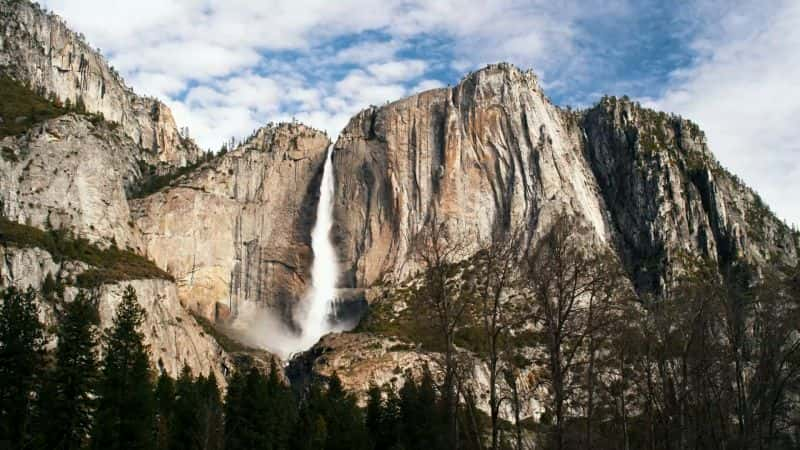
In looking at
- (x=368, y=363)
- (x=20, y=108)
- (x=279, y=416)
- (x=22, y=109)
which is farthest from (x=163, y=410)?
(x=20, y=108)

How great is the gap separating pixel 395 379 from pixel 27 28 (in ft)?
255

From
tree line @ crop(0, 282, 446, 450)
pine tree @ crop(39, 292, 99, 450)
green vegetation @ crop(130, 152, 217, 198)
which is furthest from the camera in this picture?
green vegetation @ crop(130, 152, 217, 198)

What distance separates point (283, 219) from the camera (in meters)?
120

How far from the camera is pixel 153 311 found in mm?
92188

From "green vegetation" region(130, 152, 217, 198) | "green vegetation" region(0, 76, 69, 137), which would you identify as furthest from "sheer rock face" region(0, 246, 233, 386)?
"green vegetation" region(130, 152, 217, 198)

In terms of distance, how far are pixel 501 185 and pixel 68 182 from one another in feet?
164

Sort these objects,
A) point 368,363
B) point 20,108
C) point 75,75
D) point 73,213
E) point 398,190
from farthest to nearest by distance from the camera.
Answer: point 75,75 → point 398,190 → point 20,108 → point 73,213 → point 368,363

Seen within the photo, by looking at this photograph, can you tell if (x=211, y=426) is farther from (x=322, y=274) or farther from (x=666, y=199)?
(x=666, y=199)

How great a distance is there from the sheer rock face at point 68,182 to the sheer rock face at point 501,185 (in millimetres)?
28027

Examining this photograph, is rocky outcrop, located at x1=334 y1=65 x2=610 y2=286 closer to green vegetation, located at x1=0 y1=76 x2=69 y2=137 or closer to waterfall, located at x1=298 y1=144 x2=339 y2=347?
waterfall, located at x1=298 y1=144 x2=339 y2=347

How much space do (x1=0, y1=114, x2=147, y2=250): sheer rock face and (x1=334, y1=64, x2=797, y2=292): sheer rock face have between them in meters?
28.0

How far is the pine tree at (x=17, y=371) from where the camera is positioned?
46.2 meters

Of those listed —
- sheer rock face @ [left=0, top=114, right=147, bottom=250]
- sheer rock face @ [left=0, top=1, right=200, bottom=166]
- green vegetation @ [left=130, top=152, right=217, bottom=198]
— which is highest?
sheer rock face @ [left=0, top=1, right=200, bottom=166]

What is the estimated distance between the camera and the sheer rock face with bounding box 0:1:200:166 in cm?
12456
